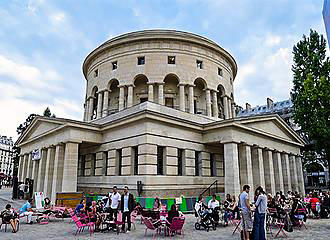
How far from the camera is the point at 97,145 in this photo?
23547 mm

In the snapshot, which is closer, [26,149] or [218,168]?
[218,168]

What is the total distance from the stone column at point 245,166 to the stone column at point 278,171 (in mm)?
6757

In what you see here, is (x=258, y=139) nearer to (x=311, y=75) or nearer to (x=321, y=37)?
(x=311, y=75)

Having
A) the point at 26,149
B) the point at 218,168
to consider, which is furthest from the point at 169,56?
the point at 26,149

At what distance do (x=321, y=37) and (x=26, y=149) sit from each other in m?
42.7

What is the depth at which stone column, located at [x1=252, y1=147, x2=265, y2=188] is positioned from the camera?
75.8 ft

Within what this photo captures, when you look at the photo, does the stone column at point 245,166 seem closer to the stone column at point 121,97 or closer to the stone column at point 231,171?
the stone column at point 231,171

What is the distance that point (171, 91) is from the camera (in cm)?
2947

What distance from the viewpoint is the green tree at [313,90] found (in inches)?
1176

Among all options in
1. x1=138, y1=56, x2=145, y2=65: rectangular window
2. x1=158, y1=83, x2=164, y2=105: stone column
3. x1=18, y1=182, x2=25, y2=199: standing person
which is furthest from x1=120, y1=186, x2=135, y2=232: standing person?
x1=18, y1=182, x2=25, y2=199: standing person

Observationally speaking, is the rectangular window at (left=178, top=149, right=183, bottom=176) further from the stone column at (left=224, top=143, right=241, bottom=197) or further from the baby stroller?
the baby stroller

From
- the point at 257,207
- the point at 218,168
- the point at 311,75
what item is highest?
the point at 311,75

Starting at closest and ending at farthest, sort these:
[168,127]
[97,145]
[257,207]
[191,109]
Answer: [257,207]
[168,127]
[97,145]
[191,109]

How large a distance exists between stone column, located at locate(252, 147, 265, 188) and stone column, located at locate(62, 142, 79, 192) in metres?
16.3
